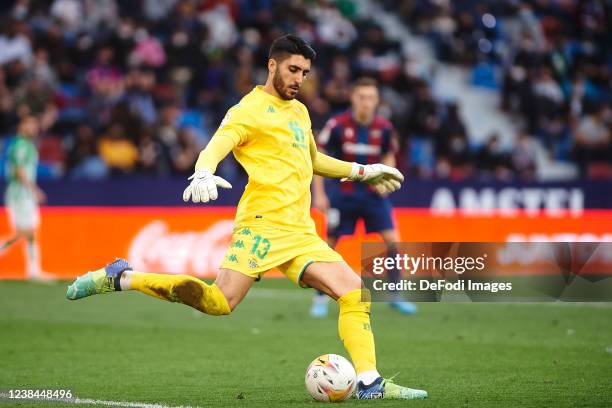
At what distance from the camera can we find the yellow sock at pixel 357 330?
6.90 meters

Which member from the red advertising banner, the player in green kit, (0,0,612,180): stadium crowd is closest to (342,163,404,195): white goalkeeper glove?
the red advertising banner

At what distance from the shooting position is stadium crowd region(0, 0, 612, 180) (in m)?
19.1

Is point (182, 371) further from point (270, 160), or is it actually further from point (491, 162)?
point (491, 162)

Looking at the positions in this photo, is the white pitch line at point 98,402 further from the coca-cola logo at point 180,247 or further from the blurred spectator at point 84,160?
the blurred spectator at point 84,160

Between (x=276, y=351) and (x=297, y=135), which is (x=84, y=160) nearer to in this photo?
(x=276, y=351)

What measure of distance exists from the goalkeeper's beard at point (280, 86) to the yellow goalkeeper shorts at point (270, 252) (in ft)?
2.87

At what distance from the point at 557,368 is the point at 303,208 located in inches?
103

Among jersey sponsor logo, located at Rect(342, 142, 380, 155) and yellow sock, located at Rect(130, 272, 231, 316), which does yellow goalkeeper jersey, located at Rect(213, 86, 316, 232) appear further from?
jersey sponsor logo, located at Rect(342, 142, 380, 155)

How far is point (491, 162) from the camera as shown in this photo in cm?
2114

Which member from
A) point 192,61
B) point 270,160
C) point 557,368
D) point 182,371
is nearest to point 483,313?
point 557,368

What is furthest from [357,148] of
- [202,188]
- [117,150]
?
[117,150]

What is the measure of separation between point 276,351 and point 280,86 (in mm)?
3247

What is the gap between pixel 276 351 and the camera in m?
9.66

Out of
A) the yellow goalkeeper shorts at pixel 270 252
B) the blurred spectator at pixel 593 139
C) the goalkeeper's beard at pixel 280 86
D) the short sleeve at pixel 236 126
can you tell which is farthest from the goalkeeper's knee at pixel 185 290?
the blurred spectator at pixel 593 139
